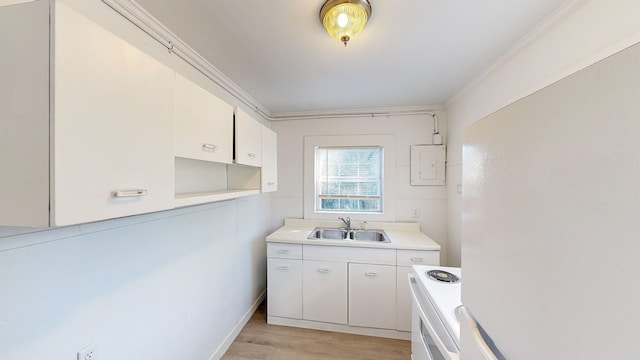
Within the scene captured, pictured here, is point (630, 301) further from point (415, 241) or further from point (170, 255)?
point (415, 241)

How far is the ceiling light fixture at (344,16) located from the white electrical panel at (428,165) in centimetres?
176

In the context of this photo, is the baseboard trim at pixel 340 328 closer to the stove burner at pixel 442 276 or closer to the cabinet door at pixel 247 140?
the stove burner at pixel 442 276

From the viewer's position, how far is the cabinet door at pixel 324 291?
6.99 feet

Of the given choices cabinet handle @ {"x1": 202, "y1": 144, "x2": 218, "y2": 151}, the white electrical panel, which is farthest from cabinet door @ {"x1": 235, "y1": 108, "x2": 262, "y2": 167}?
the white electrical panel

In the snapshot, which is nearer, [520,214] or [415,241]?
[520,214]

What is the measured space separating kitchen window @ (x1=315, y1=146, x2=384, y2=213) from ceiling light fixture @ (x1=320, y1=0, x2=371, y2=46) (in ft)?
5.55

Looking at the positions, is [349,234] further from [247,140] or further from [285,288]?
[247,140]

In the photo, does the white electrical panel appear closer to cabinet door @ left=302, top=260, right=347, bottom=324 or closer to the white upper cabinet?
cabinet door @ left=302, top=260, right=347, bottom=324

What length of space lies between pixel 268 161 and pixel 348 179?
1211mm

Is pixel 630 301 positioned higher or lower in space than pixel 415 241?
higher

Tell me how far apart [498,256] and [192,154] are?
1178mm

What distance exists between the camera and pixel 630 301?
9.8 inches

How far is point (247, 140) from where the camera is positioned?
5.22 feet

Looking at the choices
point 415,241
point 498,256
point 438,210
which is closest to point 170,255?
point 498,256
